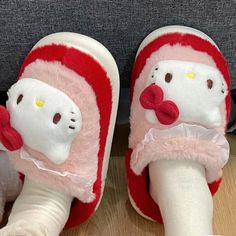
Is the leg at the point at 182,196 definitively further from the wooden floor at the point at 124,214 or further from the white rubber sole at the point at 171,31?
the white rubber sole at the point at 171,31

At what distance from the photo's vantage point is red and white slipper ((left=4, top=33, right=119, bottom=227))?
744 mm

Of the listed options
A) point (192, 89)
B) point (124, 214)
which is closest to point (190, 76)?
point (192, 89)

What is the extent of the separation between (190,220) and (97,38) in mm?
365

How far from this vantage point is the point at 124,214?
0.88 metres

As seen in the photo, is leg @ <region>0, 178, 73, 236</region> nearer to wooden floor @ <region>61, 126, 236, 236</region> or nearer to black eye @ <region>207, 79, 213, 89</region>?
wooden floor @ <region>61, 126, 236, 236</region>

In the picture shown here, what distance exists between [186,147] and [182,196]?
3.1 inches

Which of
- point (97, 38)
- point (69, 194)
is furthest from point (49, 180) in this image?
point (97, 38)

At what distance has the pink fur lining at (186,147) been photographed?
770 mm

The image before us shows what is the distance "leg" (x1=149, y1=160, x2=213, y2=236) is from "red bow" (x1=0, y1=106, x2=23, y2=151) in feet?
0.72

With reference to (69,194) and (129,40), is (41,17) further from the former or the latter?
(69,194)

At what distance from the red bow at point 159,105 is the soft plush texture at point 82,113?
0.06 m

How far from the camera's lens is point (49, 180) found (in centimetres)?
75

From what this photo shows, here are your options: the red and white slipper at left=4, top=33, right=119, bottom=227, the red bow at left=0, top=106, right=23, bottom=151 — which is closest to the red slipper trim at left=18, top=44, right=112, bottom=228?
the red and white slipper at left=4, top=33, right=119, bottom=227

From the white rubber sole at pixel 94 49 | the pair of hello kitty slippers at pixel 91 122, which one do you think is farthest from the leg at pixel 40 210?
the white rubber sole at pixel 94 49
